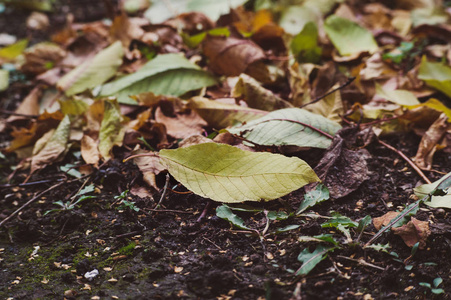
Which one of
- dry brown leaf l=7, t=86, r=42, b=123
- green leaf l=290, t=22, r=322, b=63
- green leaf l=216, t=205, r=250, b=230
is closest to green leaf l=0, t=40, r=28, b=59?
dry brown leaf l=7, t=86, r=42, b=123

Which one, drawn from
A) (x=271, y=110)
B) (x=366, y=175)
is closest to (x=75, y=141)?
(x=271, y=110)

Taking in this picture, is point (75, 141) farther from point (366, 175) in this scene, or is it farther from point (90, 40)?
point (366, 175)

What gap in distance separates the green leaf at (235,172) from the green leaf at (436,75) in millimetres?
859

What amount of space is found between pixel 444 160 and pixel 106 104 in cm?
120

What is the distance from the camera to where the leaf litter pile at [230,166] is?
1000 millimetres

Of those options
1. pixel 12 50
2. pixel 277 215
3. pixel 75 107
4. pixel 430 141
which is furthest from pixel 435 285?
pixel 12 50

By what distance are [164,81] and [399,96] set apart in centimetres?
94

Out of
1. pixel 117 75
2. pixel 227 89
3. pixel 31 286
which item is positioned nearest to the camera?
pixel 31 286

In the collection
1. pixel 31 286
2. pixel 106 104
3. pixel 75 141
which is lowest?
pixel 31 286

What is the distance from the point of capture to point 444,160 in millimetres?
1372

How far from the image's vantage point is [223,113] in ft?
4.77

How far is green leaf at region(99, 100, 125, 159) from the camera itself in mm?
1499

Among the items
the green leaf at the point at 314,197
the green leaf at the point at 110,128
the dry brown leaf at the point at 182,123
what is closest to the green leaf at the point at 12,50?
the green leaf at the point at 110,128

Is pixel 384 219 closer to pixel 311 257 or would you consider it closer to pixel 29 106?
pixel 311 257
